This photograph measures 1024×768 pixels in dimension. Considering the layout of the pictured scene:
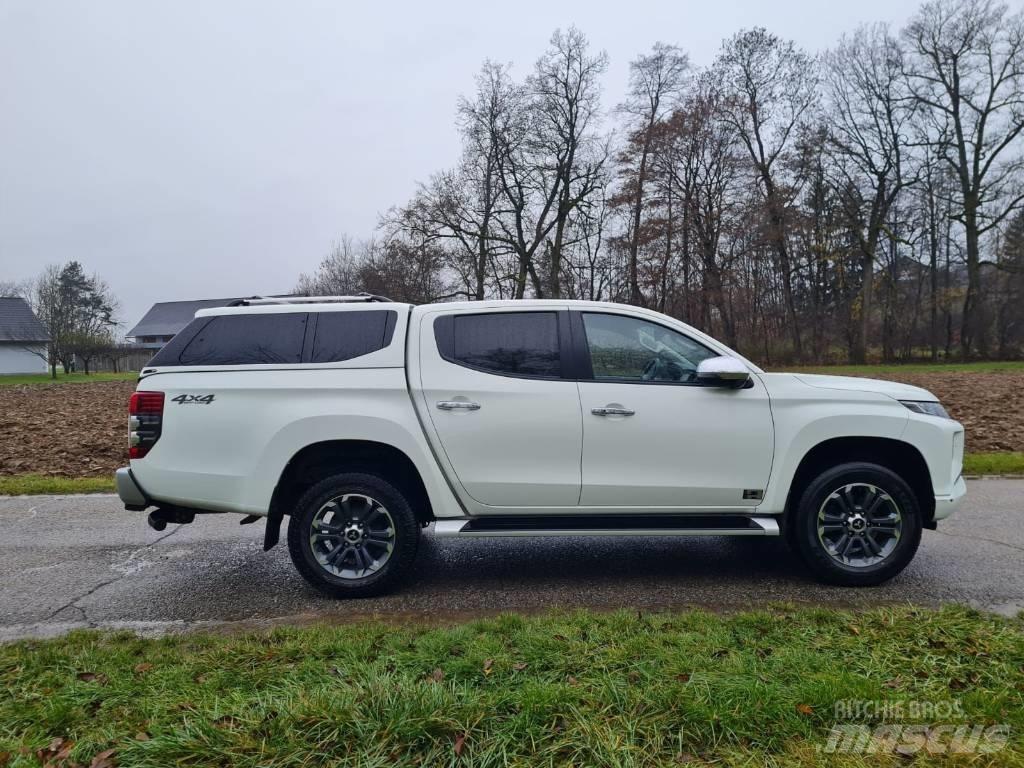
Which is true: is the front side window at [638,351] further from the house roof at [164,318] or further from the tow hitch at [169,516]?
A: the house roof at [164,318]

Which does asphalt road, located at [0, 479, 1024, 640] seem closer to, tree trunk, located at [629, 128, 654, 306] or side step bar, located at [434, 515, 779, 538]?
side step bar, located at [434, 515, 779, 538]

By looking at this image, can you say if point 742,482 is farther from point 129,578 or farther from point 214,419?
point 129,578

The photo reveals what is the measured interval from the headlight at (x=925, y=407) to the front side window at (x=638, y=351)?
1365 mm

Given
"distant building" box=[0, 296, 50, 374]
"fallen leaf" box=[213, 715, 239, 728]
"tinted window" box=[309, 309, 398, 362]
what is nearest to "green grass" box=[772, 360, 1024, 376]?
"tinted window" box=[309, 309, 398, 362]

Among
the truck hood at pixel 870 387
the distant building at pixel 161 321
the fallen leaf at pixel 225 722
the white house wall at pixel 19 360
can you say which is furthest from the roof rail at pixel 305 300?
the distant building at pixel 161 321

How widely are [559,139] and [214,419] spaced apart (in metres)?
33.8

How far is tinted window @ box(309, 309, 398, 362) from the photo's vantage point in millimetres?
4422

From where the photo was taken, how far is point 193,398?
169 inches

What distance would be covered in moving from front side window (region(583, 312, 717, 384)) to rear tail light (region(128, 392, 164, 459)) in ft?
9.67

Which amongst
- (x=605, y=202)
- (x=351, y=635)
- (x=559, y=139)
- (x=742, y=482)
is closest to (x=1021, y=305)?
(x=605, y=202)

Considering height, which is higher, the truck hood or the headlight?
the truck hood

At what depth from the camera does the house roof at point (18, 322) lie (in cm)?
5412

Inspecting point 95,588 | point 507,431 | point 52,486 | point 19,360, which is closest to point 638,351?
point 507,431

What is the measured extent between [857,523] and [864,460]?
455mm
